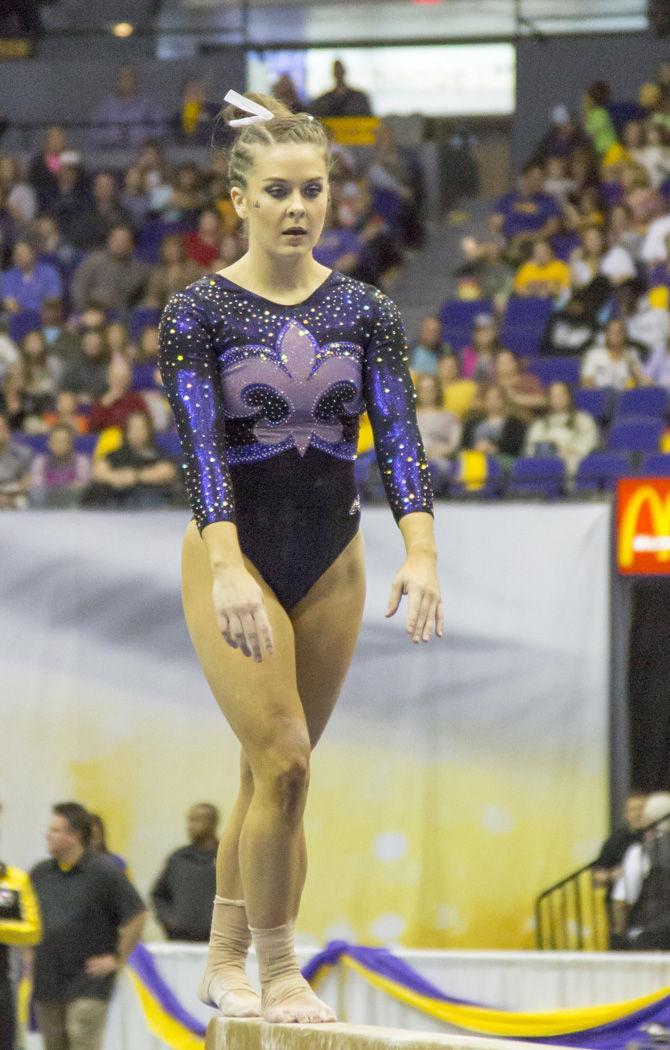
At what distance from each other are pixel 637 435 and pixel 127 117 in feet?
21.4

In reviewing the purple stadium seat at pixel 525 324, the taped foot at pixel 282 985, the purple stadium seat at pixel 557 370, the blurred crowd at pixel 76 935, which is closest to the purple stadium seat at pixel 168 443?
the purple stadium seat at pixel 557 370

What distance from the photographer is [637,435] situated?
9312 mm

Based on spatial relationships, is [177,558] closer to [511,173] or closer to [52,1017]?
[52,1017]

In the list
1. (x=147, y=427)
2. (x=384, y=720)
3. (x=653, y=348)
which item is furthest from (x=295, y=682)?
(x=653, y=348)

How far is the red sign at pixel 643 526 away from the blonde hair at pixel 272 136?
5.02 meters

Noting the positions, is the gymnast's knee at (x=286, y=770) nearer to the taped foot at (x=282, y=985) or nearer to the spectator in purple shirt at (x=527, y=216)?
the taped foot at (x=282, y=985)

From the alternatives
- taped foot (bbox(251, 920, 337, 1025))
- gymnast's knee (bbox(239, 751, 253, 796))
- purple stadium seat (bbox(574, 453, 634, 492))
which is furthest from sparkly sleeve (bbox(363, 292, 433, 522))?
purple stadium seat (bbox(574, 453, 634, 492))

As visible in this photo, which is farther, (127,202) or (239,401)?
(127,202)

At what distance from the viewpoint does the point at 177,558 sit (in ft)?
29.0

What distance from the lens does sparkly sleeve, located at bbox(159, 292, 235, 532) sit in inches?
120

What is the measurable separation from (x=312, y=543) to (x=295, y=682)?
26 cm

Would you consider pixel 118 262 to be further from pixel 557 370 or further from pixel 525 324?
pixel 557 370

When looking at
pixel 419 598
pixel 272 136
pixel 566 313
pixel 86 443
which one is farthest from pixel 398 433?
pixel 566 313

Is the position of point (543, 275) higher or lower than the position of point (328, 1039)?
higher
